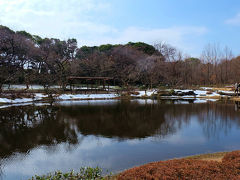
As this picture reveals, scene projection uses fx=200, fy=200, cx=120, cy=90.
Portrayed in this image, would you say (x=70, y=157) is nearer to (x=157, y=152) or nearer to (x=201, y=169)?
(x=157, y=152)

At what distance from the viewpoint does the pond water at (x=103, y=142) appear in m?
6.80

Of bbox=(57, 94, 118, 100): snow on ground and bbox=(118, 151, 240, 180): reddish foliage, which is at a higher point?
bbox=(57, 94, 118, 100): snow on ground

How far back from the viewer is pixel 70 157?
731 centimetres

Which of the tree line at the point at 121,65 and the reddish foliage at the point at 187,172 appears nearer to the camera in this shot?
the reddish foliage at the point at 187,172

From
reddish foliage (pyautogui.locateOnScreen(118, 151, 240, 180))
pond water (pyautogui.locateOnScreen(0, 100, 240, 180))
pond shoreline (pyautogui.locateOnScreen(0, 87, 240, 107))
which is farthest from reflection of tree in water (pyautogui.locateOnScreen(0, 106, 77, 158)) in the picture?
pond shoreline (pyautogui.locateOnScreen(0, 87, 240, 107))

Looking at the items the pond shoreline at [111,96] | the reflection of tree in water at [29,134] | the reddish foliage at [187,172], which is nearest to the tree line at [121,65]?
the pond shoreline at [111,96]

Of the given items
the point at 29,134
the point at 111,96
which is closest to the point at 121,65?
the point at 111,96

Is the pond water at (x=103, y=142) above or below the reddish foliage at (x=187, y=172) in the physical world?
below

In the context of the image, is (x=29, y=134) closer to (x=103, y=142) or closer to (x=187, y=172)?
(x=103, y=142)

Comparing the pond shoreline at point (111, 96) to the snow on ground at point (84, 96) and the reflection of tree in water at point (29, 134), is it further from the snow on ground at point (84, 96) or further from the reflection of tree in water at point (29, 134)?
the reflection of tree in water at point (29, 134)

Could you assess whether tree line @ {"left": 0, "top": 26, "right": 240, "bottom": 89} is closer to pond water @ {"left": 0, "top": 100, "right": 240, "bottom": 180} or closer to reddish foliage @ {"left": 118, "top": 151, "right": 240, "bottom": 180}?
pond water @ {"left": 0, "top": 100, "right": 240, "bottom": 180}

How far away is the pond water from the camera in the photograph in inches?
268

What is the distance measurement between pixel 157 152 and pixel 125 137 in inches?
101

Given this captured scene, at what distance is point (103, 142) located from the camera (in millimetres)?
9258
